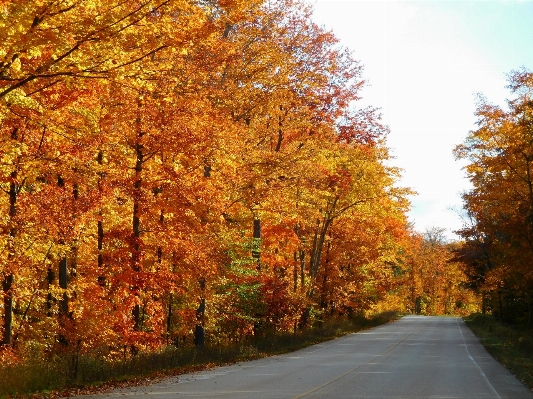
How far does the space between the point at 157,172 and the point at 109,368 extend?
6.23 m

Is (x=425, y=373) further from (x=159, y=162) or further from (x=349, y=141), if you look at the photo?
(x=349, y=141)

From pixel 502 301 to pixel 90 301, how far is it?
36.7m

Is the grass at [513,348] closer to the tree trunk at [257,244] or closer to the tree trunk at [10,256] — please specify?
the tree trunk at [257,244]

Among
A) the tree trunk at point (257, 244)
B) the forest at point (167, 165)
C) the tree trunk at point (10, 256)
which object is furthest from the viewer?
the tree trunk at point (257, 244)

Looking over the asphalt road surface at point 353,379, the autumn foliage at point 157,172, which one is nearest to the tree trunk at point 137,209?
the autumn foliage at point 157,172

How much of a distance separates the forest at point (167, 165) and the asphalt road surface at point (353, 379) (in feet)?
10.9

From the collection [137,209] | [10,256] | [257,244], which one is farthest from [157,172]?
[257,244]

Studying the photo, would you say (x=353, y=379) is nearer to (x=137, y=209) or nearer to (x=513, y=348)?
(x=137, y=209)

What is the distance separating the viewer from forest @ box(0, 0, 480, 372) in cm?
1013

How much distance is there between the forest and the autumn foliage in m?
0.07

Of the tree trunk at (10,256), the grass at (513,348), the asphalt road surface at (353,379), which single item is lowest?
the grass at (513,348)

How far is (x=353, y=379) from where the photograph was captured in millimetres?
15430

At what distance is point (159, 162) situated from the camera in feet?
62.5

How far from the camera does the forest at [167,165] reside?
10133 mm
